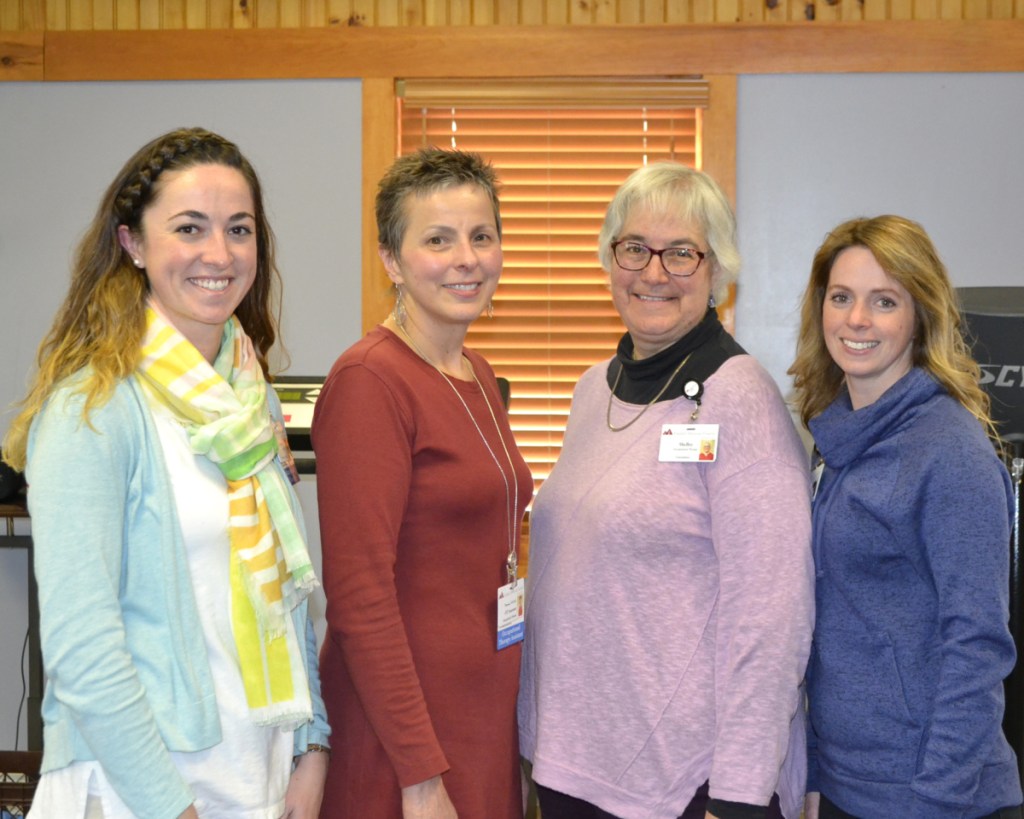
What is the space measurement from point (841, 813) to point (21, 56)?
4.07 meters

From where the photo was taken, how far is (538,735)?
201cm

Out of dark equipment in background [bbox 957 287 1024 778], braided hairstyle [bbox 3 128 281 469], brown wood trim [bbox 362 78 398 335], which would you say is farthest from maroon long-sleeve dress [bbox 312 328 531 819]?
brown wood trim [bbox 362 78 398 335]

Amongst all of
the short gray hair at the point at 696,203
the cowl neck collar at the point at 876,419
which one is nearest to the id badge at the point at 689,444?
the cowl neck collar at the point at 876,419

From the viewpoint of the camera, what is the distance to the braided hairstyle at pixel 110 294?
1533 millimetres

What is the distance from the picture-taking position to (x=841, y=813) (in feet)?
6.07

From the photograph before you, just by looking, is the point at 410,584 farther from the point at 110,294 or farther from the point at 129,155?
the point at 129,155

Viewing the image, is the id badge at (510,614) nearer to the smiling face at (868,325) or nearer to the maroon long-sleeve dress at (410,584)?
the maroon long-sleeve dress at (410,584)

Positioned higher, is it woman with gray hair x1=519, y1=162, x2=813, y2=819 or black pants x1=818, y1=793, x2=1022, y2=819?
woman with gray hair x1=519, y1=162, x2=813, y2=819

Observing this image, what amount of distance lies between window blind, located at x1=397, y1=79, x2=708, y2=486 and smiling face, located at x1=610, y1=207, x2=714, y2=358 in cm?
224

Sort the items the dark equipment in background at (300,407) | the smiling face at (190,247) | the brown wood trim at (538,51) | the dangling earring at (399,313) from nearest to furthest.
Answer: the smiling face at (190,247) < the dangling earring at (399,313) < the dark equipment in background at (300,407) < the brown wood trim at (538,51)

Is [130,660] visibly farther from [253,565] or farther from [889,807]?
[889,807]

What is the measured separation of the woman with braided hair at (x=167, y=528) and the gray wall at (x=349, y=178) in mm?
2595

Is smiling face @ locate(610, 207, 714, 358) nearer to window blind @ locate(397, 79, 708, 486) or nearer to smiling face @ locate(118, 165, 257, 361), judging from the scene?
smiling face @ locate(118, 165, 257, 361)

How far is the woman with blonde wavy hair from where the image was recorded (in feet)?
5.55
